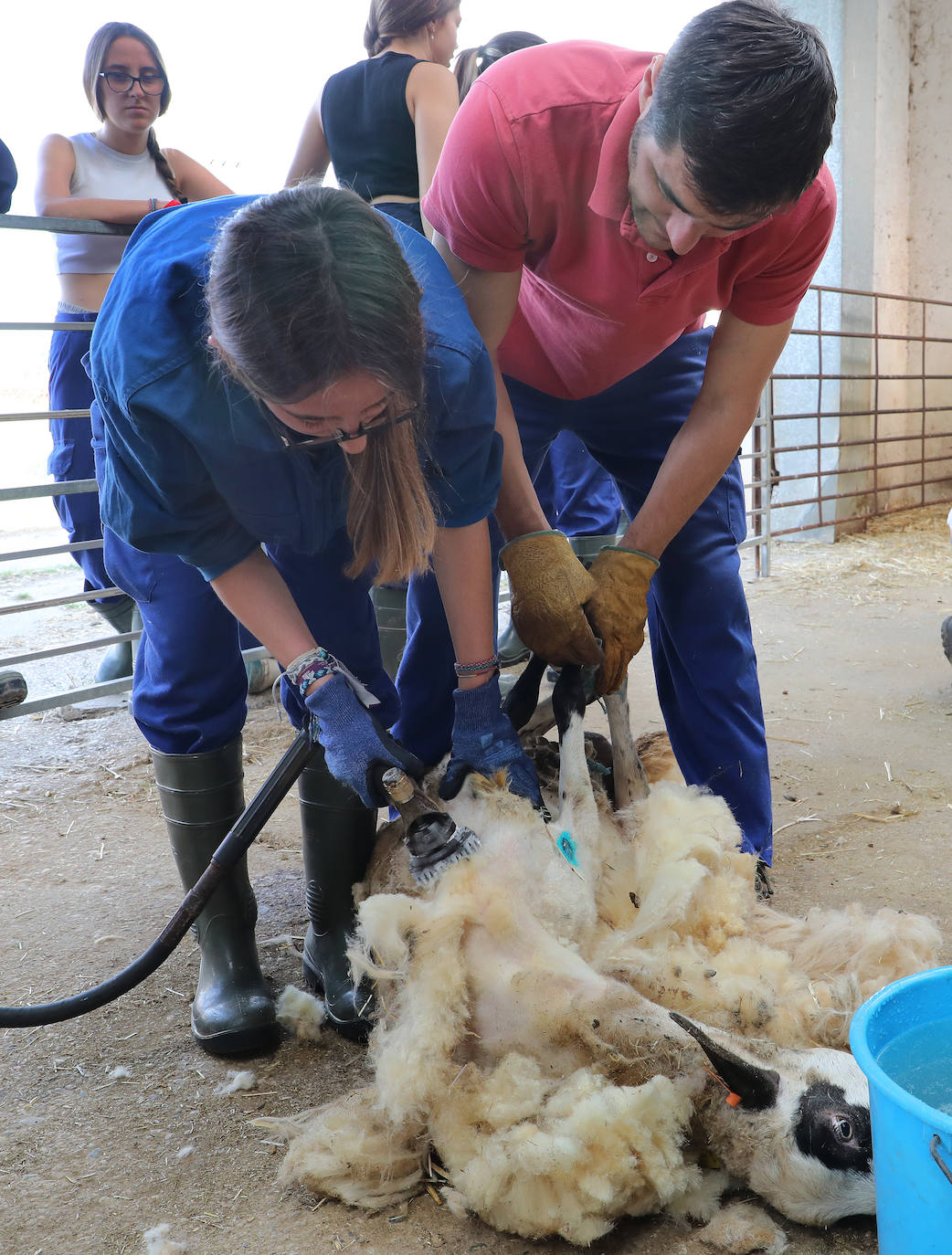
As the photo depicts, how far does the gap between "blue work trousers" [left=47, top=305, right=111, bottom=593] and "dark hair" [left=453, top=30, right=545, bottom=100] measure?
1.43 m

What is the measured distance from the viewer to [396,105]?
8.04 feet

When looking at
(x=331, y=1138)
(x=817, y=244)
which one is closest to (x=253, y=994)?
(x=331, y=1138)

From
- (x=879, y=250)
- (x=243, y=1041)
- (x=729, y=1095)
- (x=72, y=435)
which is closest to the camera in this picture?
(x=729, y=1095)

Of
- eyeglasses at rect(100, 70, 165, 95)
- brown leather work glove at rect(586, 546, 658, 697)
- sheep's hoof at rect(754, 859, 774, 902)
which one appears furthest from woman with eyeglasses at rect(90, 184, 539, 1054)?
eyeglasses at rect(100, 70, 165, 95)

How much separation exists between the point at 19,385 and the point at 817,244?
749 cm

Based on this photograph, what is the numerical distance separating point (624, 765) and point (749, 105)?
3.43 ft

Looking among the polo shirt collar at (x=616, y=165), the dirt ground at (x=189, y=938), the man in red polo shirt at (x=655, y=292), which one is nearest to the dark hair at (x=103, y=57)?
the man in red polo shirt at (x=655, y=292)

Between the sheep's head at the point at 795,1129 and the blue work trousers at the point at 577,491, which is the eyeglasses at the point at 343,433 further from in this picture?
the blue work trousers at the point at 577,491

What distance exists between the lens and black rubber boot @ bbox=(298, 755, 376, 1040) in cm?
166

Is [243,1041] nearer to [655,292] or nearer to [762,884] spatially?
[762,884]

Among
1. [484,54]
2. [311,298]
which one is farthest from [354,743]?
[484,54]

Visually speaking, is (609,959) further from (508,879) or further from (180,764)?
(180,764)

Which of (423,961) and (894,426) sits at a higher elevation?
(423,961)

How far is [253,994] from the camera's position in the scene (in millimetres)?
1589
